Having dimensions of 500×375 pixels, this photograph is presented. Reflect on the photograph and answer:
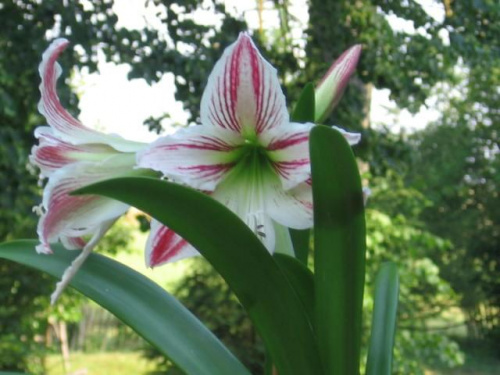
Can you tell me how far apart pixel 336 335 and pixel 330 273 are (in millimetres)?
45

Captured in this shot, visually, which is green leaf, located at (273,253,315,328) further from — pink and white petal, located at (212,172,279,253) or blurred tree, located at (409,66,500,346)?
blurred tree, located at (409,66,500,346)

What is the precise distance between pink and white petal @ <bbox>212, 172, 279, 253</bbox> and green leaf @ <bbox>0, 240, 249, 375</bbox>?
0.11 meters

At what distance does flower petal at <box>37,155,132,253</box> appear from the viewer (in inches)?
14.6

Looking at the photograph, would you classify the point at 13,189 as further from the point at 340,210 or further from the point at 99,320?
the point at 99,320

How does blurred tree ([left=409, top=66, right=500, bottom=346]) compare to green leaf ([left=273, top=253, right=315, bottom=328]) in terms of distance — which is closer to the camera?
green leaf ([left=273, top=253, right=315, bottom=328])

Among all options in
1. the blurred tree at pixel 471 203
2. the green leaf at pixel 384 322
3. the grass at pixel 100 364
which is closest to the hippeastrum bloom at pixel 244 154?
the green leaf at pixel 384 322

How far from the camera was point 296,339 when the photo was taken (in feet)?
1.35

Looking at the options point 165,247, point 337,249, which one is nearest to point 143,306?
point 165,247

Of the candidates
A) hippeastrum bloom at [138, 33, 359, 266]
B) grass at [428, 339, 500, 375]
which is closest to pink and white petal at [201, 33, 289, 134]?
hippeastrum bloom at [138, 33, 359, 266]

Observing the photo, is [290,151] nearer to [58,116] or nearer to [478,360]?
[58,116]

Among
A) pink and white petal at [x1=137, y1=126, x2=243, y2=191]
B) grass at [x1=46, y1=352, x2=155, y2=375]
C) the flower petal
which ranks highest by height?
pink and white petal at [x1=137, y1=126, x2=243, y2=191]

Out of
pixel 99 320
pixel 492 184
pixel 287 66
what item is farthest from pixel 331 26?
pixel 492 184

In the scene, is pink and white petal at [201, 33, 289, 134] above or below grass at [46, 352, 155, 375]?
above

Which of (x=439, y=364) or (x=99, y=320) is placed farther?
(x=99, y=320)
